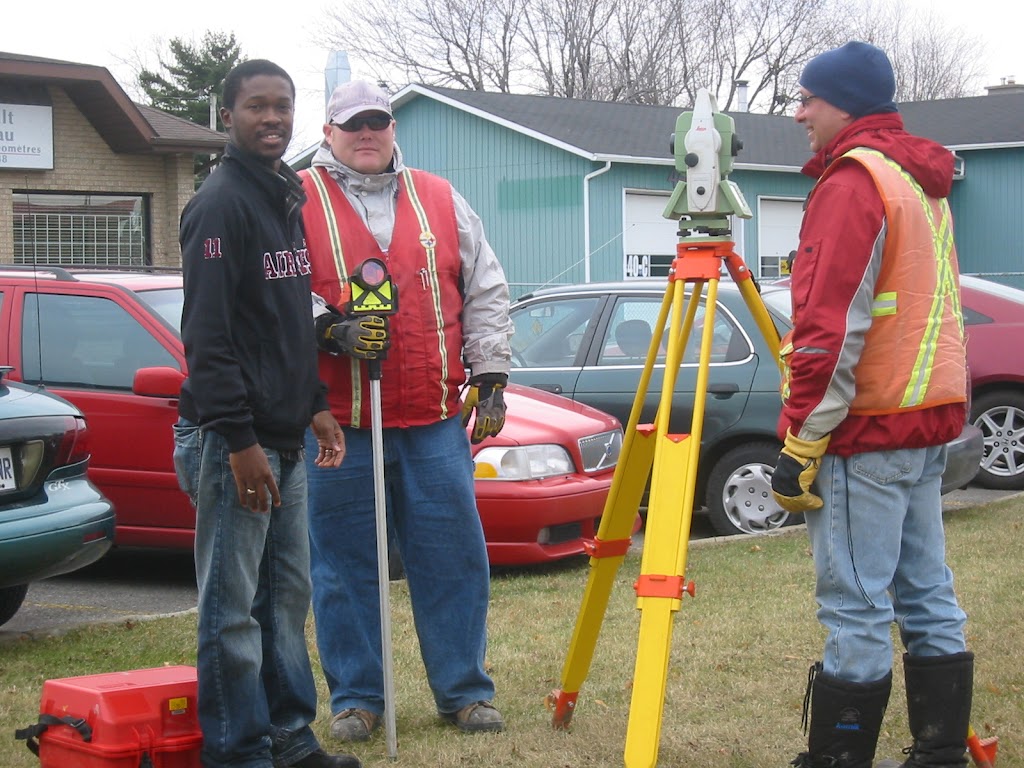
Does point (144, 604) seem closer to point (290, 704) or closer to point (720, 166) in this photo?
point (290, 704)

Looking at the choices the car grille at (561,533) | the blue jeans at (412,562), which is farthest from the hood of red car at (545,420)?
the blue jeans at (412,562)

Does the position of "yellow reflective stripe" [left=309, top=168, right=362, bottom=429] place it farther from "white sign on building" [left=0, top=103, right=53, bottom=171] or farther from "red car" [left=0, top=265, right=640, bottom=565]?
"white sign on building" [left=0, top=103, right=53, bottom=171]

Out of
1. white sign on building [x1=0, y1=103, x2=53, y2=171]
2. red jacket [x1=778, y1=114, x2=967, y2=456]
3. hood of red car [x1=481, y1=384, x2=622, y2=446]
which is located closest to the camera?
red jacket [x1=778, y1=114, x2=967, y2=456]

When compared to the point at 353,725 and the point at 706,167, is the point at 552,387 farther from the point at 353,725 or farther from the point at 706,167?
the point at 706,167

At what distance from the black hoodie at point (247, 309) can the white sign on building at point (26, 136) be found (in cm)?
1914

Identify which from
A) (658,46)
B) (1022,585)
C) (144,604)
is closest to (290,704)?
(144,604)

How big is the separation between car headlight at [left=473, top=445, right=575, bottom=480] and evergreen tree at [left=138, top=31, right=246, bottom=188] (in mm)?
42489

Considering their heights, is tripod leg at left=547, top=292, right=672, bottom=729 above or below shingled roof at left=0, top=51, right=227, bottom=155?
below

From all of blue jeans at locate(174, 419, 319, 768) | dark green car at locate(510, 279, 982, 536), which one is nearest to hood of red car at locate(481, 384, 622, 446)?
dark green car at locate(510, 279, 982, 536)

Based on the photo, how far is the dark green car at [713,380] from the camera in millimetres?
8359

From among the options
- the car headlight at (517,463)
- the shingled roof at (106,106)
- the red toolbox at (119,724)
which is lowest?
the red toolbox at (119,724)

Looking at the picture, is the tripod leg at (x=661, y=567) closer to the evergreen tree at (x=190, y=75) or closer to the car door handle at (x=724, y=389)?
the car door handle at (x=724, y=389)

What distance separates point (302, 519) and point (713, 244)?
1.44 metres

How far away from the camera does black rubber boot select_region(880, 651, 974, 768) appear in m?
3.69
